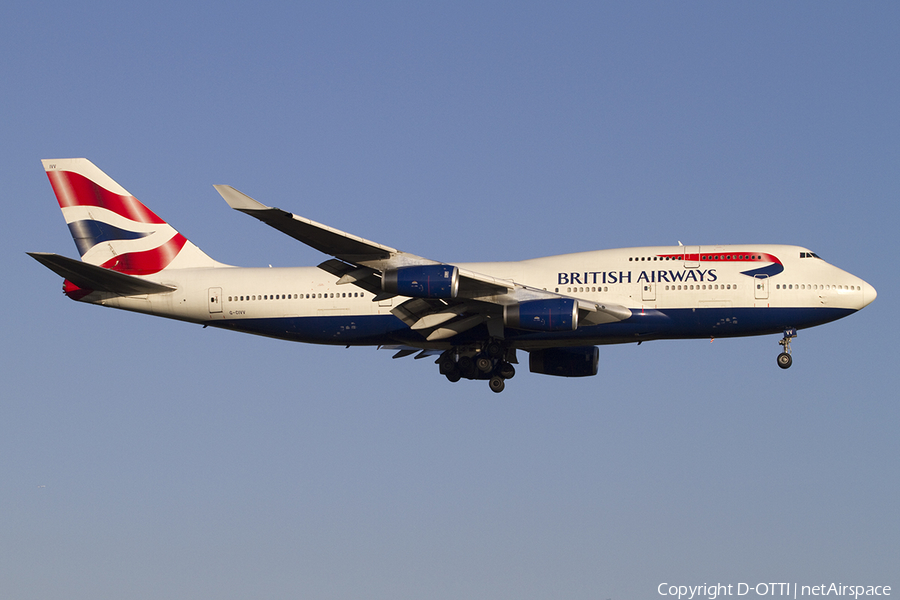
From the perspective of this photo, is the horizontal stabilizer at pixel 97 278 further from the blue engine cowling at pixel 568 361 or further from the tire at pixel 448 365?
the blue engine cowling at pixel 568 361

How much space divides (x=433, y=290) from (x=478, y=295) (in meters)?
2.99

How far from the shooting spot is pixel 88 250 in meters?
46.2

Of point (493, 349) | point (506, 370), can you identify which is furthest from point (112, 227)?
point (506, 370)

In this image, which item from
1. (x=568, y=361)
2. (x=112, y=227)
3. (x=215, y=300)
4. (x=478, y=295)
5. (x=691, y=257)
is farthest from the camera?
(x=112, y=227)

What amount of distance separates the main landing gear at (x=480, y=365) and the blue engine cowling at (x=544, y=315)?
388 centimetres

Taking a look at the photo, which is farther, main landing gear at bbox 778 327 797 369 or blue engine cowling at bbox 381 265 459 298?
main landing gear at bbox 778 327 797 369

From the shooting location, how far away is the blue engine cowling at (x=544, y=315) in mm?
37969

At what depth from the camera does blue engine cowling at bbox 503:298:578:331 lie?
38.0 m

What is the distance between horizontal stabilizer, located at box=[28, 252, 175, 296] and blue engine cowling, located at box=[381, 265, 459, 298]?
11.8 m

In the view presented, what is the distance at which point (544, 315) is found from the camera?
38125mm

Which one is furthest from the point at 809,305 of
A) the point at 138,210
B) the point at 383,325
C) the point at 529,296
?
the point at 138,210

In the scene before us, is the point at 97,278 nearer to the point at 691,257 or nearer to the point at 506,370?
the point at 506,370

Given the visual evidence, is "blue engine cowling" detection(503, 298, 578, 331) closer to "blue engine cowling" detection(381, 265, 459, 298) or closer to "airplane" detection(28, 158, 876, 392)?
"airplane" detection(28, 158, 876, 392)

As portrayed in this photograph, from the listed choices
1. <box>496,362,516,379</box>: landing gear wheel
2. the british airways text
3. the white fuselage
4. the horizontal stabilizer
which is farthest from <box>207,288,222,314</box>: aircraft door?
the british airways text
